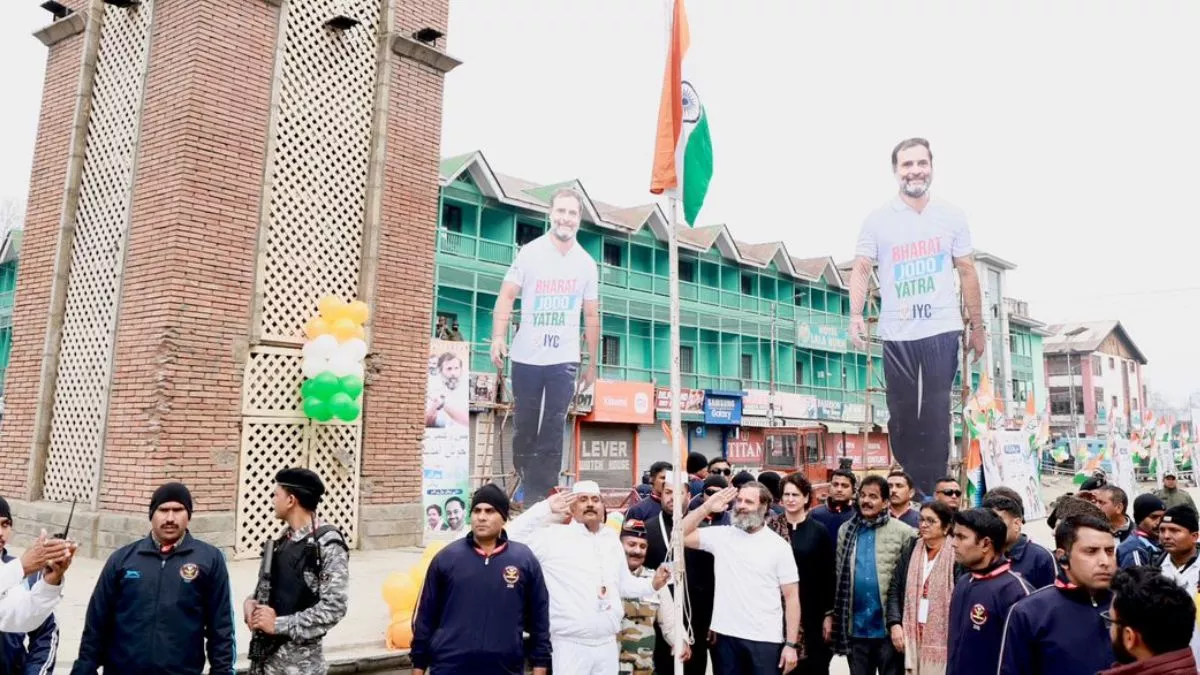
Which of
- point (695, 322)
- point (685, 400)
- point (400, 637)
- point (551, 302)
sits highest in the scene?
point (695, 322)

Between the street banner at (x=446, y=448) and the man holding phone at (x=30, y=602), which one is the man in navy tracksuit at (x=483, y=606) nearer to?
the man holding phone at (x=30, y=602)

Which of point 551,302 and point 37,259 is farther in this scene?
point 551,302

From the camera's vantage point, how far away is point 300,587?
3854 millimetres

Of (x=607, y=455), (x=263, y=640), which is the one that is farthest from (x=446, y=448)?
(x=607, y=455)

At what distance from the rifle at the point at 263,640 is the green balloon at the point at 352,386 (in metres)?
5.71

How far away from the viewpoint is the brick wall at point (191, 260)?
8.77 meters

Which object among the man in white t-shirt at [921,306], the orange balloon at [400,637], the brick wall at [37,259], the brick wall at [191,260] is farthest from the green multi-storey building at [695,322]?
the orange balloon at [400,637]

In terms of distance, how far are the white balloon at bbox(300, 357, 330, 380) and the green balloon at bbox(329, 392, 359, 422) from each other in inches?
13.1

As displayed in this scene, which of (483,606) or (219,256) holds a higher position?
(219,256)

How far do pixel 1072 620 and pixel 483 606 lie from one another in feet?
7.97

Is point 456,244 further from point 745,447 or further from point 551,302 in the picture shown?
point 745,447

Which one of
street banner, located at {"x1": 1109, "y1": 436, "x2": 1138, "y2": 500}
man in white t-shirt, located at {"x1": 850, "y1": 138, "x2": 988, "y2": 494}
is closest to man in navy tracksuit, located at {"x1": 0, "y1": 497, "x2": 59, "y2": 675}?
man in white t-shirt, located at {"x1": 850, "y1": 138, "x2": 988, "y2": 494}

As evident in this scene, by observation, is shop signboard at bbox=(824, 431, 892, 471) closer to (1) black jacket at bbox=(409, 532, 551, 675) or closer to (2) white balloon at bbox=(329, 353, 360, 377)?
(2) white balloon at bbox=(329, 353, 360, 377)

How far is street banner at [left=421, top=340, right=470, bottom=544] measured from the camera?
1264cm
